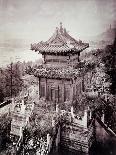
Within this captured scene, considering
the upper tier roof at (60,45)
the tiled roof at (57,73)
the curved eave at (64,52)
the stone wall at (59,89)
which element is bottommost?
the stone wall at (59,89)

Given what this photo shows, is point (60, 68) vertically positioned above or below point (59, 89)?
above

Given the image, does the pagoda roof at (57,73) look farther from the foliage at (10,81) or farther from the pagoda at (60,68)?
the foliage at (10,81)

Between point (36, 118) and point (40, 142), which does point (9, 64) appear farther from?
point (40, 142)

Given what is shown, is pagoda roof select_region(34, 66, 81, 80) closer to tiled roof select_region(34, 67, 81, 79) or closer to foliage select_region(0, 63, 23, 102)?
tiled roof select_region(34, 67, 81, 79)

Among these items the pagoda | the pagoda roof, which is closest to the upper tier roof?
the pagoda

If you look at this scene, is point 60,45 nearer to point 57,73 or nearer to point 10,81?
point 57,73

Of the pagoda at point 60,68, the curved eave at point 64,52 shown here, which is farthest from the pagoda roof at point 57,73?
the curved eave at point 64,52

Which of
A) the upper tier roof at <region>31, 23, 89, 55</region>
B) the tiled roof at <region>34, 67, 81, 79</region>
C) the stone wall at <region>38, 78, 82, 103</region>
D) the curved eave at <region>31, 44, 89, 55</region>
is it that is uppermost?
the upper tier roof at <region>31, 23, 89, 55</region>

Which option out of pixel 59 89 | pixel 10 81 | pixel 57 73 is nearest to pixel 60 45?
pixel 57 73
